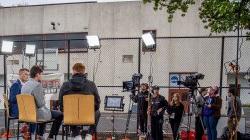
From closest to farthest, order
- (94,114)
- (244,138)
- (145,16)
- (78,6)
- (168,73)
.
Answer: (94,114) → (244,138) → (168,73) → (145,16) → (78,6)

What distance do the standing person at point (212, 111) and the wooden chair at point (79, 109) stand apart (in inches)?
185

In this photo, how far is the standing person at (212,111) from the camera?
1115 cm

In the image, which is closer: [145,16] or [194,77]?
[194,77]

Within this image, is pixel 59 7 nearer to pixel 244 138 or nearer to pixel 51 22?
pixel 51 22

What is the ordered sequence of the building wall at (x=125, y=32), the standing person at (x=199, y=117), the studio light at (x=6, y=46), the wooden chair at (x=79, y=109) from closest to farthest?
the wooden chair at (x=79, y=109) → the standing person at (x=199, y=117) → the studio light at (x=6, y=46) → the building wall at (x=125, y=32)

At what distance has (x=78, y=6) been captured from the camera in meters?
32.0

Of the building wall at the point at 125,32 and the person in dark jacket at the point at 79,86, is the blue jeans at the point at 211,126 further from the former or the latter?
the building wall at the point at 125,32

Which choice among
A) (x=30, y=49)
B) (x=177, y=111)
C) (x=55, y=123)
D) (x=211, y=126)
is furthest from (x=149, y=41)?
(x=30, y=49)

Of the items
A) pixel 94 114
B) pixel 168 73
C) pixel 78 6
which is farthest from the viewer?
pixel 78 6

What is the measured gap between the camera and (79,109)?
7.27 metres

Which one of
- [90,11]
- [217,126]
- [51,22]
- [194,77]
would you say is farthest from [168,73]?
[194,77]

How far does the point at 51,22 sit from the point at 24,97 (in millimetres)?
25324

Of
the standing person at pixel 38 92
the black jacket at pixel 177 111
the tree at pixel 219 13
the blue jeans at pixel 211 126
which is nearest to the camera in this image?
the standing person at pixel 38 92

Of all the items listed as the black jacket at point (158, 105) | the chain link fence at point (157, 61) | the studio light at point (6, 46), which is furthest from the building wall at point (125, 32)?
the black jacket at point (158, 105)
